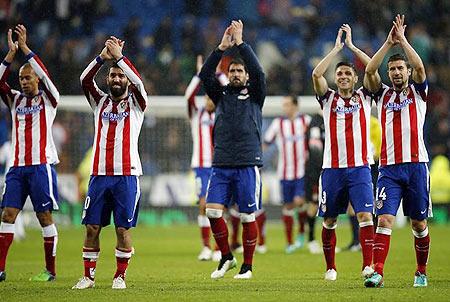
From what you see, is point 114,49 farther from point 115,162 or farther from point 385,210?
point 385,210

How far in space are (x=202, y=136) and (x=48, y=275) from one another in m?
5.05

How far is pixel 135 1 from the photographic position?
29609mm

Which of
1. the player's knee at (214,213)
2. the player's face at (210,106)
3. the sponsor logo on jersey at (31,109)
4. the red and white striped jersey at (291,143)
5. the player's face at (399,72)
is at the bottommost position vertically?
the player's knee at (214,213)

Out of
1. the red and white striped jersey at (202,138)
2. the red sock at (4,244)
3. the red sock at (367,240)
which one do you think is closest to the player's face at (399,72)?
the red sock at (367,240)

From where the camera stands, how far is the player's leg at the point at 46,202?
38.7ft

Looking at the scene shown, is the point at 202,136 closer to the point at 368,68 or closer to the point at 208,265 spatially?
the point at 208,265

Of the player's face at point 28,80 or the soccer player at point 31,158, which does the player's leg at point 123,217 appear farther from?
the player's face at point 28,80

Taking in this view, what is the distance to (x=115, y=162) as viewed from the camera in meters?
10.8

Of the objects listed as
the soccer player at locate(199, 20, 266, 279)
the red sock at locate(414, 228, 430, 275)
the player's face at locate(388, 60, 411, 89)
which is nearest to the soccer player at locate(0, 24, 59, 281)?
the soccer player at locate(199, 20, 266, 279)

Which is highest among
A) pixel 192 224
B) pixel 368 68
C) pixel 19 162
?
pixel 368 68

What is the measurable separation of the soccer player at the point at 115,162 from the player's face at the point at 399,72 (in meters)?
2.56

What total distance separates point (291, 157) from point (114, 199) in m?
7.64

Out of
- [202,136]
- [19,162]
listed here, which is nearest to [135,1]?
[202,136]

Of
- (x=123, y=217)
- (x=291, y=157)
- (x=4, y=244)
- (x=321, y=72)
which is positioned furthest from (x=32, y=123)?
(x=291, y=157)
